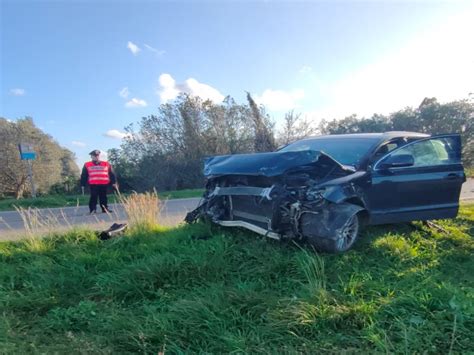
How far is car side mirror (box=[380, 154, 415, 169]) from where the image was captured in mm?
4328

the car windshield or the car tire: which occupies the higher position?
the car windshield

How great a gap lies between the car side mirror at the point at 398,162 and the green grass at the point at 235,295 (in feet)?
3.22

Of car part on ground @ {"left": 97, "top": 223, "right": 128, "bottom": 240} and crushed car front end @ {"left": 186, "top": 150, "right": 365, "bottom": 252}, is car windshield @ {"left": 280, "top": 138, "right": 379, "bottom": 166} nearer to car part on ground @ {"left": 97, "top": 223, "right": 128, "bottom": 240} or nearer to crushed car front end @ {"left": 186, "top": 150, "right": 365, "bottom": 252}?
crushed car front end @ {"left": 186, "top": 150, "right": 365, "bottom": 252}

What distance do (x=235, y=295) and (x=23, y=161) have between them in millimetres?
27383

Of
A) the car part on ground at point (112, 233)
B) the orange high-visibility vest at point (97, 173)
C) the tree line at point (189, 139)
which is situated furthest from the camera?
the tree line at point (189, 139)

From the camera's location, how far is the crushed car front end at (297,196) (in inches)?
146

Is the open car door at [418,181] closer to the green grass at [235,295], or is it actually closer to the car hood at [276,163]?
the green grass at [235,295]

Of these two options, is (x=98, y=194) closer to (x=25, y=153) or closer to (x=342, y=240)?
(x=25, y=153)

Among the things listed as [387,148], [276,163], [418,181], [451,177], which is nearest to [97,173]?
[276,163]

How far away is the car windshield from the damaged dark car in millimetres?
15

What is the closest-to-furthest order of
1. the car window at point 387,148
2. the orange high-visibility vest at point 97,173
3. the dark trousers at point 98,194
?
the car window at point 387,148 < the orange high-visibility vest at point 97,173 < the dark trousers at point 98,194

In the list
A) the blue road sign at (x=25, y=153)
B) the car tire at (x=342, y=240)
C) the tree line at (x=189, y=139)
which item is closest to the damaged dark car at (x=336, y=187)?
the car tire at (x=342, y=240)

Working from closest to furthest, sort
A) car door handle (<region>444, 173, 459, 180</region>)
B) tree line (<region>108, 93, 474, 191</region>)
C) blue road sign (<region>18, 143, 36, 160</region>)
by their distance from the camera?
car door handle (<region>444, 173, 459, 180</region>)
blue road sign (<region>18, 143, 36, 160</region>)
tree line (<region>108, 93, 474, 191</region>)

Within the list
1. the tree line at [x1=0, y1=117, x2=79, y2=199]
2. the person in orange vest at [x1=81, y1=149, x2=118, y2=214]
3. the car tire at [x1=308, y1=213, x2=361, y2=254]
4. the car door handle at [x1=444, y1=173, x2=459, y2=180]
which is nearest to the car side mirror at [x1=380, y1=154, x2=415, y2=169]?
the car tire at [x1=308, y1=213, x2=361, y2=254]
